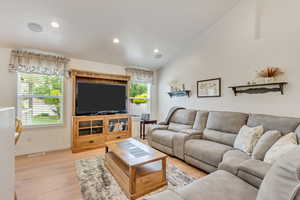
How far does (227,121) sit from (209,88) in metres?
1.03

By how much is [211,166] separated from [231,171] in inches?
30.1

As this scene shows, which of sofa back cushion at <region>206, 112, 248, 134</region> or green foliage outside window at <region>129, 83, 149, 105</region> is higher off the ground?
green foliage outside window at <region>129, 83, 149, 105</region>

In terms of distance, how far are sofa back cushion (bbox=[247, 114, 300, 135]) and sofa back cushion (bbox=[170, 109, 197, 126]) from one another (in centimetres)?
128

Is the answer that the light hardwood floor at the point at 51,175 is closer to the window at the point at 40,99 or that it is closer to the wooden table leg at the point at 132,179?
the wooden table leg at the point at 132,179

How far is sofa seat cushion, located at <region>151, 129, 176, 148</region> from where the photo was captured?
3172 millimetres

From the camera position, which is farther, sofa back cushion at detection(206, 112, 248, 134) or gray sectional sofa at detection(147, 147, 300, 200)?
sofa back cushion at detection(206, 112, 248, 134)

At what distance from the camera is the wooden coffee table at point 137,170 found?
1.87 m

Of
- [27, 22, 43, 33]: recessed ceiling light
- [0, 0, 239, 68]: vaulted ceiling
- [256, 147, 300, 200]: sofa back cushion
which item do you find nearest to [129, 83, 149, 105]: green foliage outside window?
[0, 0, 239, 68]: vaulted ceiling

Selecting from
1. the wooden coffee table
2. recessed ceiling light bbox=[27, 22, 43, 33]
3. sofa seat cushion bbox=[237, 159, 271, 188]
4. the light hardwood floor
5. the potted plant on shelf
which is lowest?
the light hardwood floor

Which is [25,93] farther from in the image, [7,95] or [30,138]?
[30,138]

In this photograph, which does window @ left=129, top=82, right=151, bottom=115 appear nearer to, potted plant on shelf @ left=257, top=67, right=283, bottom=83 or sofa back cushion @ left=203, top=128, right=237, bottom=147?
sofa back cushion @ left=203, top=128, right=237, bottom=147

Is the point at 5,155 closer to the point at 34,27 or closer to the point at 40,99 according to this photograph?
the point at 34,27

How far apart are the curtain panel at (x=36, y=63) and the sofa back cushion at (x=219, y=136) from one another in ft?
12.1

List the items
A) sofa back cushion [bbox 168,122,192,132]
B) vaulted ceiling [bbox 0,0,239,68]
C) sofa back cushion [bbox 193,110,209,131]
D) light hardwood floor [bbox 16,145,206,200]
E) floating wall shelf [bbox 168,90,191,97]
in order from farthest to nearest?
floating wall shelf [bbox 168,90,191,97] < sofa back cushion [bbox 168,122,192,132] < sofa back cushion [bbox 193,110,209,131] < vaulted ceiling [bbox 0,0,239,68] < light hardwood floor [bbox 16,145,206,200]
